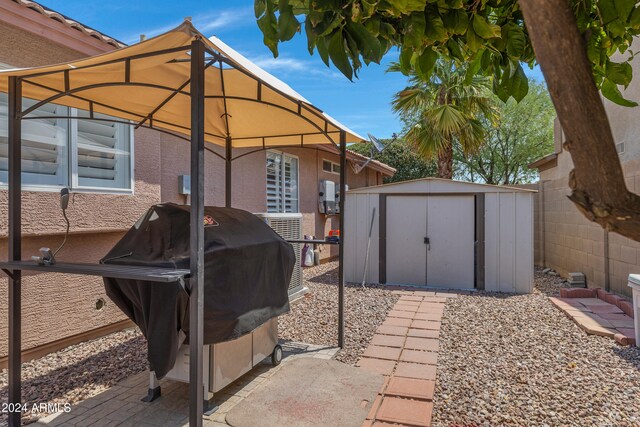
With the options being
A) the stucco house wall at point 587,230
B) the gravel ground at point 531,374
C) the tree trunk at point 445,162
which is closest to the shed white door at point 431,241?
the stucco house wall at point 587,230

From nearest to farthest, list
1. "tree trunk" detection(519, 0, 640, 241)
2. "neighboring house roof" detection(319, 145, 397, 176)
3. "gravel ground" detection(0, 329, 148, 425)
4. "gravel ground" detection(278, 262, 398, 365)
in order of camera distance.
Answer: "tree trunk" detection(519, 0, 640, 241) → "gravel ground" detection(0, 329, 148, 425) → "gravel ground" detection(278, 262, 398, 365) → "neighboring house roof" detection(319, 145, 397, 176)

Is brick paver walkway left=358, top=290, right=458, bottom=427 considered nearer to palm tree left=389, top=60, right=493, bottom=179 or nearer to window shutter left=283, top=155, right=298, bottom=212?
window shutter left=283, top=155, right=298, bottom=212

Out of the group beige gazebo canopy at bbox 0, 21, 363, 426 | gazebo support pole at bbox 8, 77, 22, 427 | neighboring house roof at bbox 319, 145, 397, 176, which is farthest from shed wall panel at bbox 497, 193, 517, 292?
gazebo support pole at bbox 8, 77, 22, 427

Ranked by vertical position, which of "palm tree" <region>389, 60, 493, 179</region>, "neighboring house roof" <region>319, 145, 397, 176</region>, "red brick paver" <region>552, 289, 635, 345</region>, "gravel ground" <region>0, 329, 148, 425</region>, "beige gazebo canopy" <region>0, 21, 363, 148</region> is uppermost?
"palm tree" <region>389, 60, 493, 179</region>

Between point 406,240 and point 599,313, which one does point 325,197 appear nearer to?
point 406,240

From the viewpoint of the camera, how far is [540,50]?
1076 millimetres

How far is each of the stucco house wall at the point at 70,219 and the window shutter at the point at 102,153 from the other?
172 millimetres

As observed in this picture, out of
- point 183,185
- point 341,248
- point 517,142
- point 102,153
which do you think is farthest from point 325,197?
point 517,142

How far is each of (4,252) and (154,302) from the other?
241 cm

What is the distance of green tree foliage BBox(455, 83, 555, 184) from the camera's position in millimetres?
22125

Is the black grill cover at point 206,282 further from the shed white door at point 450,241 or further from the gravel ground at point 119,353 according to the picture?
the shed white door at point 450,241

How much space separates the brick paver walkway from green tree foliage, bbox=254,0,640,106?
8.77ft

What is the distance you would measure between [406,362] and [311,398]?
1342 mm

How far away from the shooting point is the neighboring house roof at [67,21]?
13.7ft
